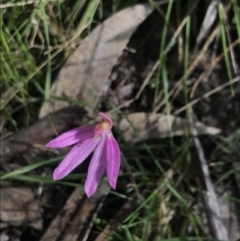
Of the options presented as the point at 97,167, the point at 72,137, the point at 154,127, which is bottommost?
the point at 154,127

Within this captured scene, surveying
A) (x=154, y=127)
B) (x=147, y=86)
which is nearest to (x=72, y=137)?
(x=154, y=127)

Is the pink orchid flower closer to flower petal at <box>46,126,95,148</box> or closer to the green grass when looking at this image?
flower petal at <box>46,126,95,148</box>

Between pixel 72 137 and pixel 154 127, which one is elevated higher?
pixel 72 137

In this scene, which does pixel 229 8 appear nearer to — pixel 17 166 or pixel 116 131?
pixel 116 131

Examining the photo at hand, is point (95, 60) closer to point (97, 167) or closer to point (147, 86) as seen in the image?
point (147, 86)

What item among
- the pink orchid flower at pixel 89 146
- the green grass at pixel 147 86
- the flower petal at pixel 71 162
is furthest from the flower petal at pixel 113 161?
the green grass at pixel 147 86

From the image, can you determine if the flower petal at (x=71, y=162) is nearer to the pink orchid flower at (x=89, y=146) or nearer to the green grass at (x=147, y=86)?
the pink orchid flower at (x=89, y=146)

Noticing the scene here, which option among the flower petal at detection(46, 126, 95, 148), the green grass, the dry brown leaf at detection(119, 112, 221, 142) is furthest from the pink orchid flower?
the dry brown leaf at detection(119, 112, 221, 142)
